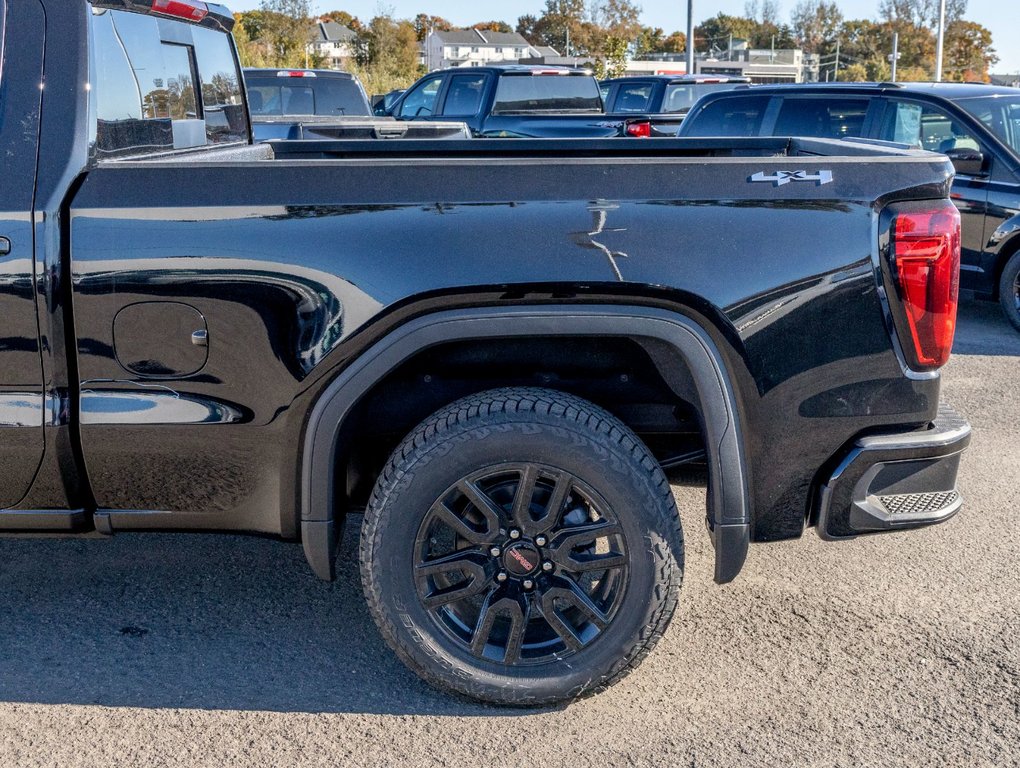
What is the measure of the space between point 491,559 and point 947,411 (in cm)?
142

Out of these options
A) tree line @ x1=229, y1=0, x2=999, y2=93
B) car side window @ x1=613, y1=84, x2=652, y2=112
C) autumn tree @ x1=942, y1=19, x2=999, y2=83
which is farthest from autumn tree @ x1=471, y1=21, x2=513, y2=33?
car side window @ x1=613, y1=84, x2=652, y2=112

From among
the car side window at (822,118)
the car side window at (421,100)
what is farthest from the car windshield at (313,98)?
the car side window at (822,118)

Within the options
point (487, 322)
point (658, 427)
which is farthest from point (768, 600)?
point (487, 322)

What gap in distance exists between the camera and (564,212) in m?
2.85

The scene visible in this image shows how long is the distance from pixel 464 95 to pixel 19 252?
1262 cm

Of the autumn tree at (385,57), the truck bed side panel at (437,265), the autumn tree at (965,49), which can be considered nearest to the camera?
the truck bed side panel at (437,265)

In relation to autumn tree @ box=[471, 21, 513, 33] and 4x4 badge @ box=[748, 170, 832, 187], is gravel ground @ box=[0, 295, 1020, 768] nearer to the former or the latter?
4x4 badge @ box=[748, 170, 832, 187]

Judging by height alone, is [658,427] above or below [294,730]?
above

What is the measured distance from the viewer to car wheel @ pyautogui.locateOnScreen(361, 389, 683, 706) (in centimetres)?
292

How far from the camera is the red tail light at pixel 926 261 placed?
113 inches

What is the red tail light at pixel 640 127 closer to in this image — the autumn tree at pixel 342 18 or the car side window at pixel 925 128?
the car side window at pixel 925 128

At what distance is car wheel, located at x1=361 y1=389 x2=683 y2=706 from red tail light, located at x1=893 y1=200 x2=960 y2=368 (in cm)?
81

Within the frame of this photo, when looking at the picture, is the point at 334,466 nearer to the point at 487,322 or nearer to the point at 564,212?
the point at 487,322

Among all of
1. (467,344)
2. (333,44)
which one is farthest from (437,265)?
(333,44)
